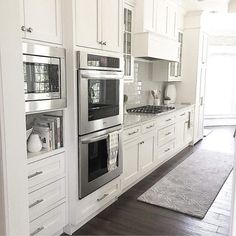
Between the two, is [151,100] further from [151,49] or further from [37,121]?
[37,121]

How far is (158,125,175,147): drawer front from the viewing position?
3911 mm

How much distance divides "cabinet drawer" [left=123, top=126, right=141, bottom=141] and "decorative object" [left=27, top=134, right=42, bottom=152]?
1.10 metres

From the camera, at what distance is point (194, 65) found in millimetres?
5242

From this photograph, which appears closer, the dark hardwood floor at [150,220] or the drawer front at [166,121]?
the dark hardwood floor at [150,220]

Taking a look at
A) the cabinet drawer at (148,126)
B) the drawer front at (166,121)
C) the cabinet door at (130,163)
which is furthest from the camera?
the drawer front at (166,121)

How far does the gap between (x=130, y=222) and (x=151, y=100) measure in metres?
2.83

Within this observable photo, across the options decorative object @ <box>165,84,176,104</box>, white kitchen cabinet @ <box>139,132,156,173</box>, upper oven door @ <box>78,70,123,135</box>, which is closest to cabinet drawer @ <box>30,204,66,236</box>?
upper oven door @ <box>78,70,123,135</box>

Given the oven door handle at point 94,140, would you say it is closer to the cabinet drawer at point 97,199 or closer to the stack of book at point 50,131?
the stack of book at point 50,131

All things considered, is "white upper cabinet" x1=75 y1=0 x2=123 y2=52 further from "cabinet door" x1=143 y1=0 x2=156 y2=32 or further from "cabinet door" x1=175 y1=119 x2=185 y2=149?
"cabinet door" x1=175 y1=119 x2=185 y2=149

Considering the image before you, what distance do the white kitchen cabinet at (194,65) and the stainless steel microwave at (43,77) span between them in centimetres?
377

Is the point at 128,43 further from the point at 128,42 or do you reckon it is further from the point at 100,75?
the point at 100,75

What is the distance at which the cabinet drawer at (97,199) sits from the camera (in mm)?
2379

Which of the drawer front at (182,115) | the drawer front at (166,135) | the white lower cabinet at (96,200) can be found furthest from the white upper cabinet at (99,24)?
the drawer front at (182,115)

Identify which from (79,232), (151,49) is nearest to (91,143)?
(79,232)
